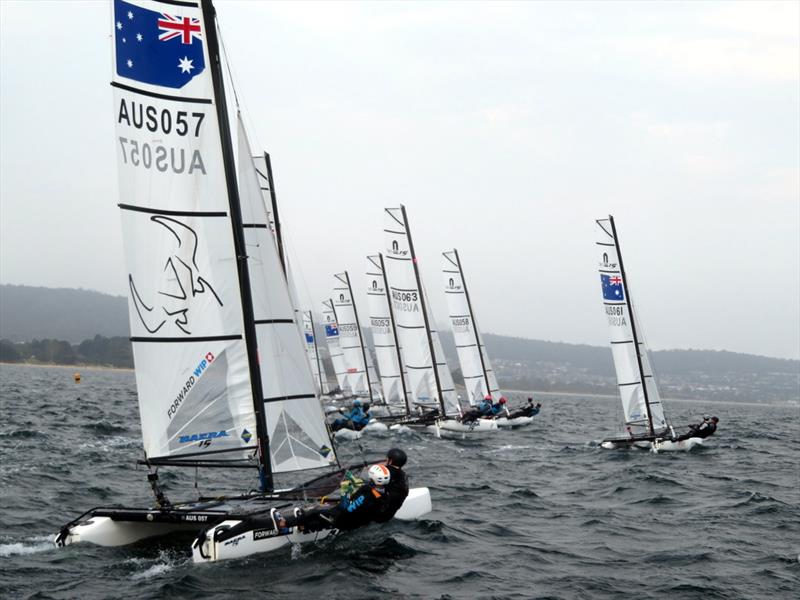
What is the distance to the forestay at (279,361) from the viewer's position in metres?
11.3

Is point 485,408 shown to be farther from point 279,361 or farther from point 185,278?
point 185,278

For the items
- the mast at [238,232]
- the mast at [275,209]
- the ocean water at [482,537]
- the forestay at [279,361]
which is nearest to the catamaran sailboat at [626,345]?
the ocean water at [482,537]

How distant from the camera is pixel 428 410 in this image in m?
33.0

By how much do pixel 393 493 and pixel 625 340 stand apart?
678 inches

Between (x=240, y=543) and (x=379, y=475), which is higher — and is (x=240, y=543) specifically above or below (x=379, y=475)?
below

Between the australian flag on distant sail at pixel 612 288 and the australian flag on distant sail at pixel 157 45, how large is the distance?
18.3m

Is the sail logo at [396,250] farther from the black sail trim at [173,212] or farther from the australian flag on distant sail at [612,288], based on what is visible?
the black sail trim at [173,212]

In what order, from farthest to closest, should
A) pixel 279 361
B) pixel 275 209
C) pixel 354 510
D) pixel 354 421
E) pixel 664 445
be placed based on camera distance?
1. pixel 354 421
2. pixel 664 445
3. pixel 275 209
4. pixel 279 361
5. pixel 354 510

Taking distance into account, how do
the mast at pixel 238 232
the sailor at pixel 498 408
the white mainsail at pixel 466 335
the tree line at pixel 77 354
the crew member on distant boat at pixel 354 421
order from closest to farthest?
the mast at pixel 238 232, the crew member on distant boat at pixel 354 421, the sailor at pixel 498 408, the white mainsail at pixel 466 335, the tree line at pixel 77 354

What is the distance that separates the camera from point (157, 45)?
1058 cm

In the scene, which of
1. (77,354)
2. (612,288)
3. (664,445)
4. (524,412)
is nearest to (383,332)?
(524,412)

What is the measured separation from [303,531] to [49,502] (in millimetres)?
5615

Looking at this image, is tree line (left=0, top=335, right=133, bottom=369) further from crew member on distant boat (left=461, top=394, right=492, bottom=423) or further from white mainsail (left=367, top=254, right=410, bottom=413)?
crew member on distant boat (left=461, top=394, right=492, bottom=423)

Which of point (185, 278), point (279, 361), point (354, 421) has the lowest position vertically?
point (354, 421)
